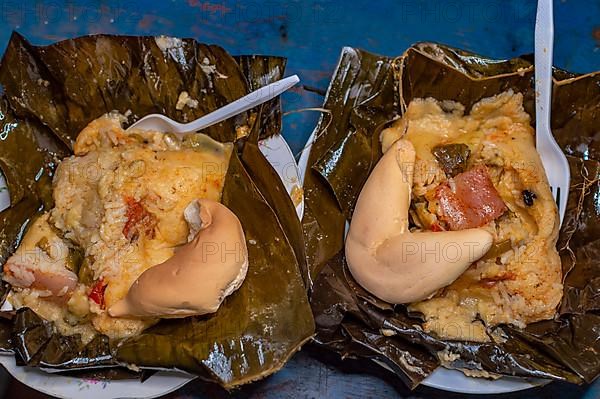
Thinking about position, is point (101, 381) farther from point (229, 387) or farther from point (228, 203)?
point (228, 203)

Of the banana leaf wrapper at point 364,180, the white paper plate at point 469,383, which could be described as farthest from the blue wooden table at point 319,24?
the white paper plate at point 469,383

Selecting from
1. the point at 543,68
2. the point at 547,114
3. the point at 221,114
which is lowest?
the point at 221,114

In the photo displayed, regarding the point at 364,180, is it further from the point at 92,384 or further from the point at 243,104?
the point at 92,384

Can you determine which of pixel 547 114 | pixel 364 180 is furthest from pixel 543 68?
pixel 364 180

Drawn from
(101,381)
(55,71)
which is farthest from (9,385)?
(55,71)

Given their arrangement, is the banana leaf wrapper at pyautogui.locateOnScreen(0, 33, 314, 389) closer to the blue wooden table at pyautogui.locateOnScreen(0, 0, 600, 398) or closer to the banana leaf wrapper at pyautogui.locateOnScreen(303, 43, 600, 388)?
the banana leaf wrapper at pyautogui.locateOnScreen(303, 43, 600, 388)
